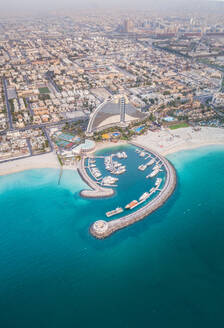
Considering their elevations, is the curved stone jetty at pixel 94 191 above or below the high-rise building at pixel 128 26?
below

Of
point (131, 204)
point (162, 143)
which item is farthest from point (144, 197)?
point (162, 143)

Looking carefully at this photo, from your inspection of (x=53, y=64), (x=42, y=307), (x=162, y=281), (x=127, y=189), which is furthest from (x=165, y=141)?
(x=53, y=64)

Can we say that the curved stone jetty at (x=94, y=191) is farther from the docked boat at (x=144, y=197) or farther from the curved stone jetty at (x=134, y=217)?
the curved stone jetty at (x=134, y=217)

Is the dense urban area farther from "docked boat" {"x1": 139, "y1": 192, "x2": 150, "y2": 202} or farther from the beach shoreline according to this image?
"docked boat" {"x1": 139, "y1": 192, "x2": 150, "y2": 202}

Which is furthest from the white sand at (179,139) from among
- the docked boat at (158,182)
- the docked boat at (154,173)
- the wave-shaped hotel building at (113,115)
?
the docked boat at (158,182)

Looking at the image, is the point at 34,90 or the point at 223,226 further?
the point at 34,90

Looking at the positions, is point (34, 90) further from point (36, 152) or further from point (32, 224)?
point (32, 224)
